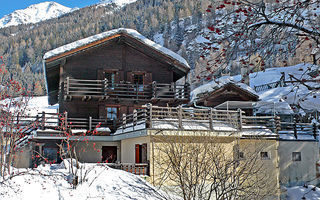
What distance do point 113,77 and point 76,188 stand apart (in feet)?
40.5

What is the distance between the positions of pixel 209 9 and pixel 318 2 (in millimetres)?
1481

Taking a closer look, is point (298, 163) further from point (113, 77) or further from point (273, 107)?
point (113, 77)

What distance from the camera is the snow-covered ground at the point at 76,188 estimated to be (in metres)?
12.5

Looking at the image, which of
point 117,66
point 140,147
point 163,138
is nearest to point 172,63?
point 117,66

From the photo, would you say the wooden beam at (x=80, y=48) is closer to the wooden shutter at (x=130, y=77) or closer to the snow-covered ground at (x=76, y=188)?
the wooden shutter at (x=130, y=77)

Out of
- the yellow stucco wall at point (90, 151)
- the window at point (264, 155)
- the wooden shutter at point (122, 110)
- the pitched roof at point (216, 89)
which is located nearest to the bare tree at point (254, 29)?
the window at point (264, 155)

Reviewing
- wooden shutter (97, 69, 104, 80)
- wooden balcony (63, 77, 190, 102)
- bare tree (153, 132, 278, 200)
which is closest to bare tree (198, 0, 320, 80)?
bare tree (153, 132, 278, 200)

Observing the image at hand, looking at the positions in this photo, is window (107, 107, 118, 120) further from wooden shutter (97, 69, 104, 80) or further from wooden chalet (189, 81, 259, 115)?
wooden chalet (189, 81, 259, 115)

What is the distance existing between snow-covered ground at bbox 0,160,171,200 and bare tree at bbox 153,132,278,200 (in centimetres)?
130

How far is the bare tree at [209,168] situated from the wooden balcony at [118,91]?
679 centimetres

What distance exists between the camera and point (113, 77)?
24625 millimetres

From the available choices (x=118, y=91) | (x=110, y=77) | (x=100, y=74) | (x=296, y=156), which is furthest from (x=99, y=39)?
(x=296, y=156)

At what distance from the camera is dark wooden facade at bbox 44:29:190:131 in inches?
910

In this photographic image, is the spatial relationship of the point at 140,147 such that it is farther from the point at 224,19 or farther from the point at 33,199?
the point at 224,19
